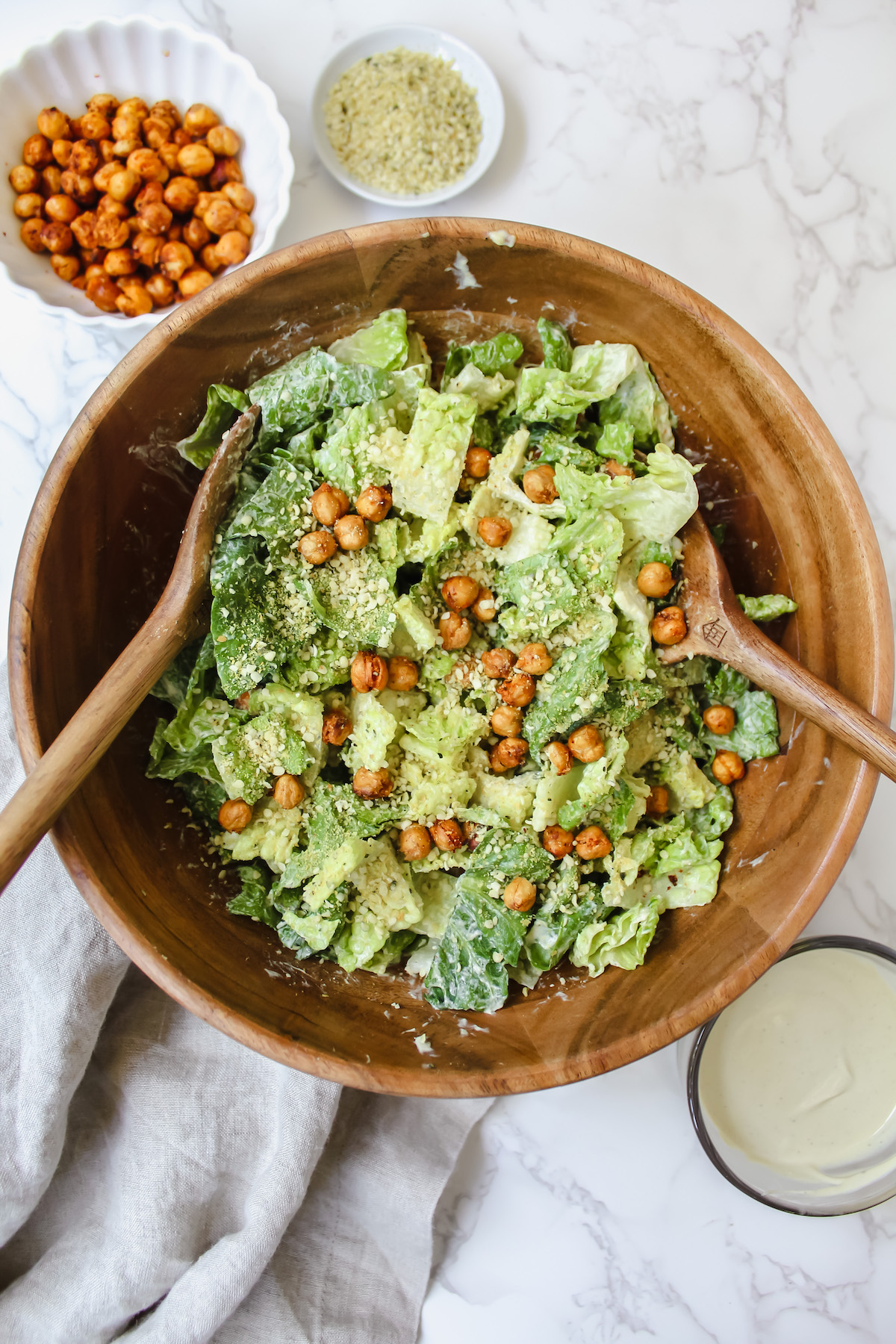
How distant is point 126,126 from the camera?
9.37 ft

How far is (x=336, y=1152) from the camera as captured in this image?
2.93 metres

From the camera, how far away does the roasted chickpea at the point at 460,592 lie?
2408 millimetres

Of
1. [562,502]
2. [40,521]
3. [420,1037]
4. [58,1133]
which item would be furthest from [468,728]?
[58,1133]

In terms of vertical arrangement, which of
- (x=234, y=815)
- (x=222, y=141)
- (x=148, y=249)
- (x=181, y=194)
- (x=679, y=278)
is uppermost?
(x=222, y=141)

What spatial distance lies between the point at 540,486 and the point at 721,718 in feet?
2.63

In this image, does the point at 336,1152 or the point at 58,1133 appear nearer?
the point at 58,1133

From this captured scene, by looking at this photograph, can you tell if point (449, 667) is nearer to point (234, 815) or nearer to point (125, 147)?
point (234, 815)

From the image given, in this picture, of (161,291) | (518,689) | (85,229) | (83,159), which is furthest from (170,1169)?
(83,159)

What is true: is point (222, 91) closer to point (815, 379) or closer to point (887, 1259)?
point (815, 379)

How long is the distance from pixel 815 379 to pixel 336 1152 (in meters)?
2.88

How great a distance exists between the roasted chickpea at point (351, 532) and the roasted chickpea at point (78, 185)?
1.43 metres

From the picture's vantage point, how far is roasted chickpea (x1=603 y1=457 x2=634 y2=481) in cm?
237

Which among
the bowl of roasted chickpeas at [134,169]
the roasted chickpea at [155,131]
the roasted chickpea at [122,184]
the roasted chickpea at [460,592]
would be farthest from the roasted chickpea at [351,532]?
the roasted chickpea at [155,131]

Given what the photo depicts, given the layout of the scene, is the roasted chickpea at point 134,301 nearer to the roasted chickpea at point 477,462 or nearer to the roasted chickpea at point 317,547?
the roasted chickpea at point 317,547
